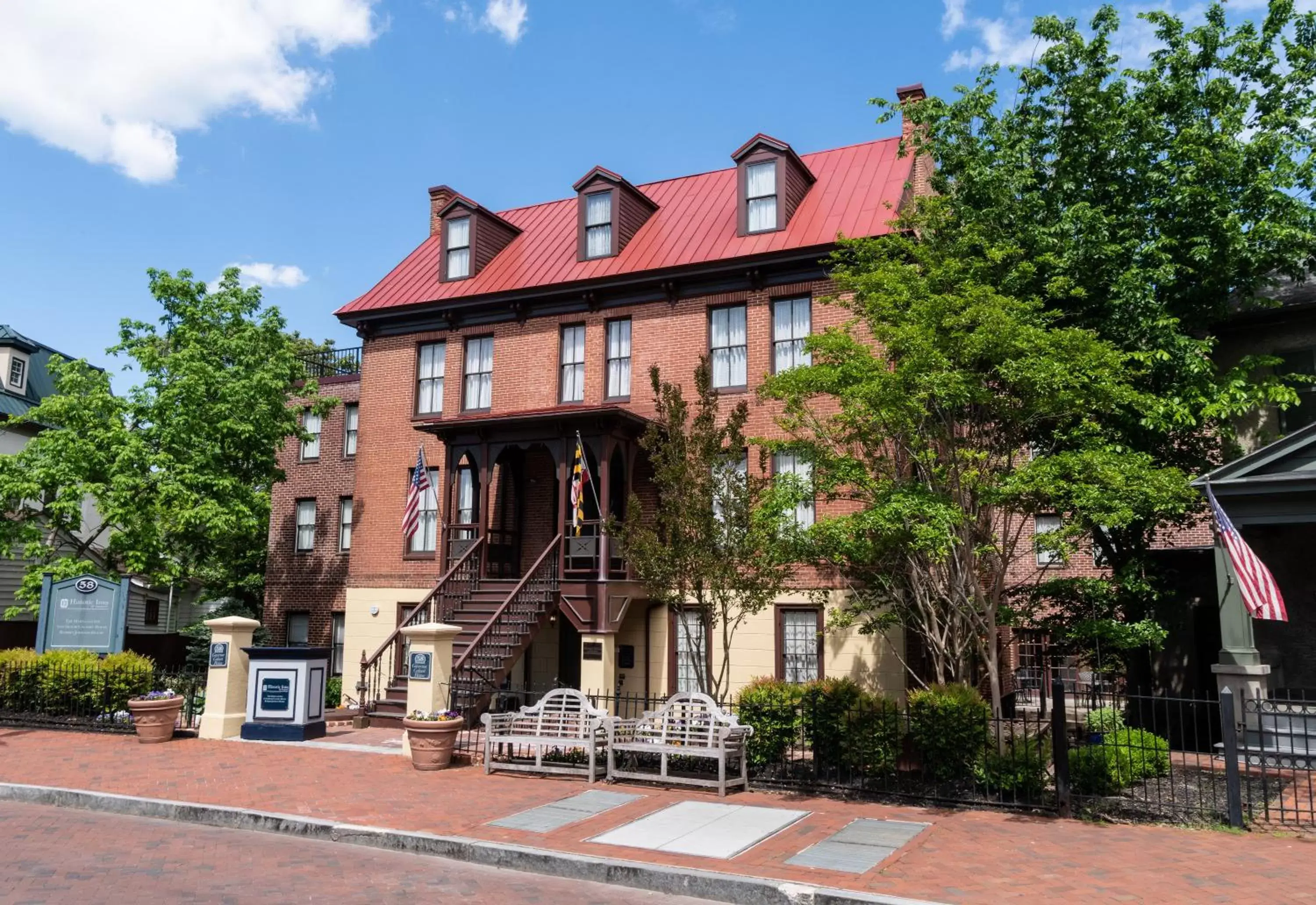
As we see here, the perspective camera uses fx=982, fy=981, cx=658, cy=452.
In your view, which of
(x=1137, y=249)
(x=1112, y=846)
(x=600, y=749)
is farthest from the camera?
(x=1137, y=249)

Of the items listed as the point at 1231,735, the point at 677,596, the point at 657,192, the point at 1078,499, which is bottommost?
the point at 1231,735

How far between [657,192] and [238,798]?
→ 1726 centimetres

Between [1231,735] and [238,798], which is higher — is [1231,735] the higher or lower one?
the higher one

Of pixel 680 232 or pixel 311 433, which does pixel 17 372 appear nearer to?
pixel 311 433

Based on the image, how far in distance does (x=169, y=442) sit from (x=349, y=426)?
4783 mm

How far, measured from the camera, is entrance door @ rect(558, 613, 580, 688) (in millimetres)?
21203

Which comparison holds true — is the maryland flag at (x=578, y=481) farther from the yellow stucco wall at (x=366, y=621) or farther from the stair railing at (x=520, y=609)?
the yellow stucco wall at (x=366, y=621)

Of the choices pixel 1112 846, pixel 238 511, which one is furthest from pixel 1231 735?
pixel 238 511

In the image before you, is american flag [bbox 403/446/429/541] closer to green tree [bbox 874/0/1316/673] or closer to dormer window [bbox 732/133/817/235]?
dormer window [bbox 732/133/817/235]

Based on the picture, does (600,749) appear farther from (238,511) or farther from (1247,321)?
(238,511)

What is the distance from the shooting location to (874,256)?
15781mm

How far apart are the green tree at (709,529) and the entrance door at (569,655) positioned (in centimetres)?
680

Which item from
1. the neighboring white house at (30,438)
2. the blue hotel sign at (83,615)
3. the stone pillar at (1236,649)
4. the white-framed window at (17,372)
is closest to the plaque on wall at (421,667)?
the blue hotel sign at (83,615)

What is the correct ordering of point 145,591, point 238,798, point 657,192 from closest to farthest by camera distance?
point 238,798, point 657,192, point 145,591
